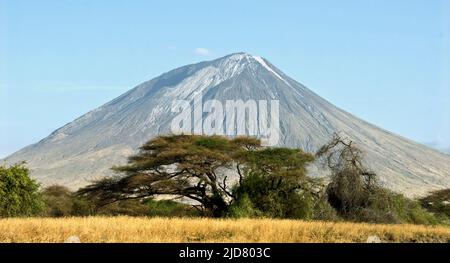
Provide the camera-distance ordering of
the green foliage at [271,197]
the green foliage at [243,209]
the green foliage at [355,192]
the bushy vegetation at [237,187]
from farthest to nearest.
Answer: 1. the green foliage at [271,197]
2. the green foliage at [243,209]
3. the bushy vegetation at [237,187]
4. the green foliage at [355,192]

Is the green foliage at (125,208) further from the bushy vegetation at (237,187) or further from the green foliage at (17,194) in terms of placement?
the green foliage at (17,194)

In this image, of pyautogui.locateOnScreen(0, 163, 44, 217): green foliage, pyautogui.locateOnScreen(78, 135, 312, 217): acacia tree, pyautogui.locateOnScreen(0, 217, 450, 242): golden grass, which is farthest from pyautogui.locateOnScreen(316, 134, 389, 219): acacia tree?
pyautogui.locateOnScreen(0, 163, 44, 217): green foliage

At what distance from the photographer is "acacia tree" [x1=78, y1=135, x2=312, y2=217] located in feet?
134

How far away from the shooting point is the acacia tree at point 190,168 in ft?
134

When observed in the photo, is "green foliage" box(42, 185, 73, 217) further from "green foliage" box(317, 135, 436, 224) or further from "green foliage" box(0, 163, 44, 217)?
"green foliage" box(317, 135, 436, 224)

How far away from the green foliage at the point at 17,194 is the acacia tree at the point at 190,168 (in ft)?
19.9

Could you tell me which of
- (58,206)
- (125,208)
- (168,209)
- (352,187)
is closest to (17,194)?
(125,208)

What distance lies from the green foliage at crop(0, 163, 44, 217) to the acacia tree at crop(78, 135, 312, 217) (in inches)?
238

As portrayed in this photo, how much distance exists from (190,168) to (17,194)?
9939 mm

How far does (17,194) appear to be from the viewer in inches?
1503

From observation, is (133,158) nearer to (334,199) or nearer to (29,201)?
(29,201)

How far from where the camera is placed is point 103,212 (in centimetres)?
4625

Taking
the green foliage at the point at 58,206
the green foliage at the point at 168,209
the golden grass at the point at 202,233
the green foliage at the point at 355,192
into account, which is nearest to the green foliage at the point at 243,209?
the green foliage at the point at 355,192

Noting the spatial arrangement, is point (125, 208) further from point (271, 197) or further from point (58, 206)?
point (271, 197)
